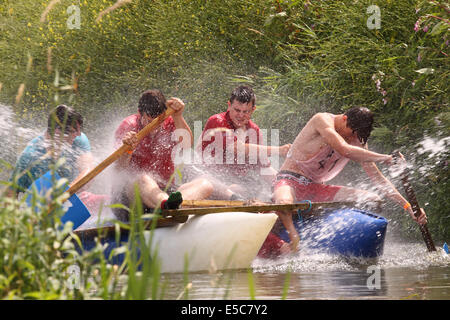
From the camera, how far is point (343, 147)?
6.10 meters

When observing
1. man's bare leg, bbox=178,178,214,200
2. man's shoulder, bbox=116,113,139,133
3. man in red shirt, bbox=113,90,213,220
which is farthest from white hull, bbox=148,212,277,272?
Result: man's shoulder, bbox=116,113,139,133

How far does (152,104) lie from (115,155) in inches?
27.8

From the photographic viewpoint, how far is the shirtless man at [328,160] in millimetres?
6141

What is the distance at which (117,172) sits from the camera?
19.2 feet

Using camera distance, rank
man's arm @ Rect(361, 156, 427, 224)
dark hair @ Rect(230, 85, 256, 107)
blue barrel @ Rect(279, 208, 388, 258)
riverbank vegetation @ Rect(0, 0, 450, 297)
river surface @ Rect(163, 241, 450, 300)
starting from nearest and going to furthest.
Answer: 1. river surface @ Rect(163, 241, 450, 300)
2. blue barrel @ Rect(279, 208, 388, 258)
3. man's arm @ Rect(361, 156, 427, 224)
4. dark hair @ Rect(230, 85, 256, 107)
5. riverbank vegetation @ Rect(0, 0, 450, 297)

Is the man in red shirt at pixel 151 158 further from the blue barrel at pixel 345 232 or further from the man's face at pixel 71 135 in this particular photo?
the blue barrel at pixel 345 232

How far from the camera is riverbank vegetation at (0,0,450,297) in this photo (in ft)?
24.0

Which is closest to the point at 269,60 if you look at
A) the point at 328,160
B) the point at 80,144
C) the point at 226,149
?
the point at 226,149

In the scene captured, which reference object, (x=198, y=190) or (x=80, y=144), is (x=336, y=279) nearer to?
(x=198, y=190)

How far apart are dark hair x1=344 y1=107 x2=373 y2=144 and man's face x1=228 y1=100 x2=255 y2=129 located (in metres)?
0.97

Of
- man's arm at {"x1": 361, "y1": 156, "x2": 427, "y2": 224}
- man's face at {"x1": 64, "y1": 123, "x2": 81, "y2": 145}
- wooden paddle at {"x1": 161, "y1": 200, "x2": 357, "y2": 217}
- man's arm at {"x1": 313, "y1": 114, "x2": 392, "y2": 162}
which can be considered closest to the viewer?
wooden paddle at {"x1": 161, "y1": 200, "x2": 357, "y2": 217}

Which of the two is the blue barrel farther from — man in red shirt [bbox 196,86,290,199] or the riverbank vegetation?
the riverbank vegetation
